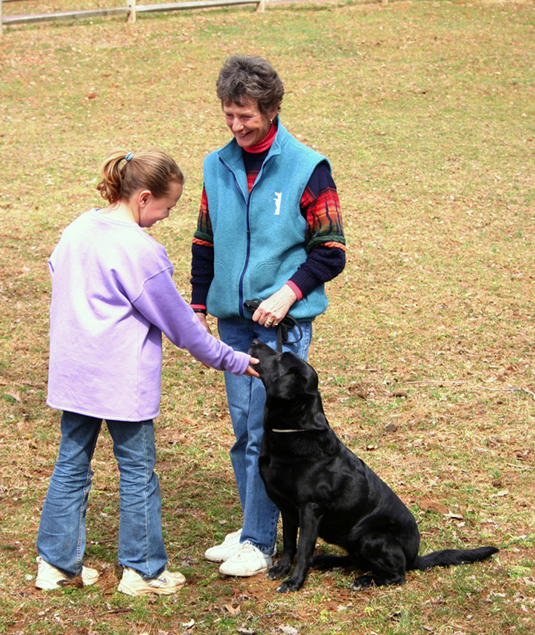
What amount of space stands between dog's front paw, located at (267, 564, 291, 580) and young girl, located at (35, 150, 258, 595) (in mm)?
673

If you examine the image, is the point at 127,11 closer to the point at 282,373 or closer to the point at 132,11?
the point at 132,11

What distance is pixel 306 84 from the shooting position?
1591 cm

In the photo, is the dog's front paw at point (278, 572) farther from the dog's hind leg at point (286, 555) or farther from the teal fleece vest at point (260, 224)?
the teal fleece vest at point (260, 224)

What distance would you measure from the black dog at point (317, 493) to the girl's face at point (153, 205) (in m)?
0.74

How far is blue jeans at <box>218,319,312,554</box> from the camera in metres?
3.39

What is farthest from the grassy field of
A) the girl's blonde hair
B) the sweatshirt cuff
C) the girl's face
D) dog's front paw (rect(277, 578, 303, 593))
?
the girl's blonde hair

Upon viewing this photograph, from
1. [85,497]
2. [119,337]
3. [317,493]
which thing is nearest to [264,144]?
[119,337]

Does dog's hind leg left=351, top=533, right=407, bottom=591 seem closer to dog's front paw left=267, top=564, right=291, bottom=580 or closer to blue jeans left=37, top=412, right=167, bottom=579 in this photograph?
dog's front paw left=267, top=564, right=291, bottom=580

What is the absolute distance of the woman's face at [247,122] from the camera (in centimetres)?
310

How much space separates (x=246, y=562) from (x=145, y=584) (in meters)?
0.52

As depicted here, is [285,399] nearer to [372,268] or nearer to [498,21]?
[372,268]

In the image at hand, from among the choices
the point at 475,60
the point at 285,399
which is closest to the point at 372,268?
the point at 285,399

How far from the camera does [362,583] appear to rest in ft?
11.0

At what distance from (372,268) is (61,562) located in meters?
6.44
